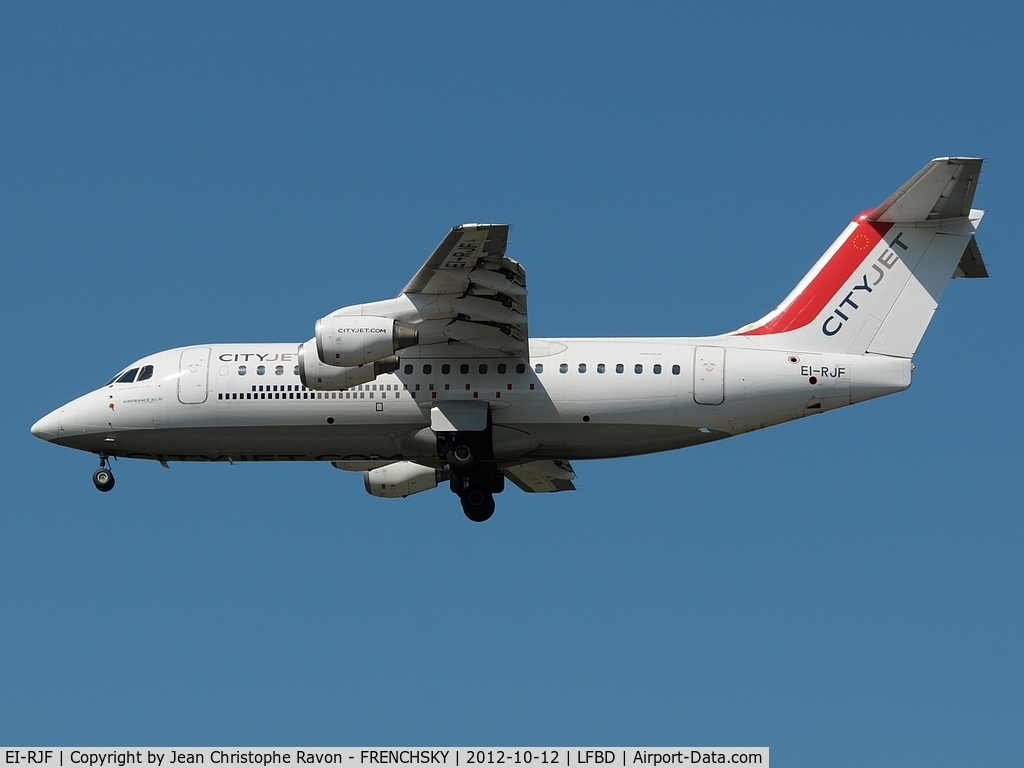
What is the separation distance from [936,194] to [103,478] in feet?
43.0

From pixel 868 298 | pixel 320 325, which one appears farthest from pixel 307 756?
pixel 868 298

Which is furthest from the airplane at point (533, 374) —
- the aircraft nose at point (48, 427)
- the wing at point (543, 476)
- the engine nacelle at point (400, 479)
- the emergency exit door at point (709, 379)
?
the engine nacelle at point (400, 479)

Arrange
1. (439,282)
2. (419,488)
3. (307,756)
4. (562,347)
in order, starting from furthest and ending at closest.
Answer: (419,488) < (562,347) < (439,282) < (307,756)

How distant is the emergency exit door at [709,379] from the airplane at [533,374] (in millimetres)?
20

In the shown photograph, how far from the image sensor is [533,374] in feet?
87.7

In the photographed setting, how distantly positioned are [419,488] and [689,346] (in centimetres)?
587

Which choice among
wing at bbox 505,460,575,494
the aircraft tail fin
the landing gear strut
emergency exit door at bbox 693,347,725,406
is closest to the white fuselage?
emergency exit door at bbox 693,347,725,406

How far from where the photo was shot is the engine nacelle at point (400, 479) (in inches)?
1187

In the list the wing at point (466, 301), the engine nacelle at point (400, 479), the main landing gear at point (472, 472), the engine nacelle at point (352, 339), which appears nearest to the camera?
the wing at point (466, 301)

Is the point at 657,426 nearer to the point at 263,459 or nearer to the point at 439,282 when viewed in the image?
the point at 439,282

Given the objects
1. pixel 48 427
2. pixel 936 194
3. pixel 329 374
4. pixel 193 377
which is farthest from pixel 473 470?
pixel 936 194

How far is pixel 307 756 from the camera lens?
20859mm

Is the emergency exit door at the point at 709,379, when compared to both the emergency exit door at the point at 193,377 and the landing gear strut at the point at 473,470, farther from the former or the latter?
the emergency exit door at the point at 193,377

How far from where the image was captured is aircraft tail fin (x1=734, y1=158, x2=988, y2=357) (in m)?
26.6
